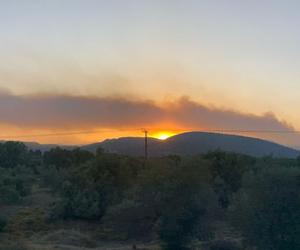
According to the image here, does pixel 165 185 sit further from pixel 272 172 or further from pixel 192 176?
pixel 272 172

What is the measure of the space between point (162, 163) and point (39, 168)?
5892cm

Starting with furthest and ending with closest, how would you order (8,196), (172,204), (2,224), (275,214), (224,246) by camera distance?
1. (8,196)
2. (2,224)
3. (172,204)
4. (224,246)
5. (275,214)

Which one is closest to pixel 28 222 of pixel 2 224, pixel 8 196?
pixel 2 224

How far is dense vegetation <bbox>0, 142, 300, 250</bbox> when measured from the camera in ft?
138

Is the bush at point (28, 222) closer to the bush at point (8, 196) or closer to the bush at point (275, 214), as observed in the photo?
the bush at point (8, 196)

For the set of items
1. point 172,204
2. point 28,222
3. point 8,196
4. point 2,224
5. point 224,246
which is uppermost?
point 172,204

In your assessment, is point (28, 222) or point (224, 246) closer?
point (224, 246)

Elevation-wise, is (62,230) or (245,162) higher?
(245,162)

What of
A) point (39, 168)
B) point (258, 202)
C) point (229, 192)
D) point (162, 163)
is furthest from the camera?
point (39, 168)

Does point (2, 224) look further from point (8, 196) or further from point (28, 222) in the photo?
point (8, 196)

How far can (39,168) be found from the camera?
108375 mm

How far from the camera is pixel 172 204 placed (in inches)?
1903

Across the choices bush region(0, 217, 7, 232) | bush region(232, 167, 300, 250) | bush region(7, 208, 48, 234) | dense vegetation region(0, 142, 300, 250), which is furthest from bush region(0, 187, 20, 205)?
bush region(232, 167, 300, 250)

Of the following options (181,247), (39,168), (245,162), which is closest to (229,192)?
(245,162)
